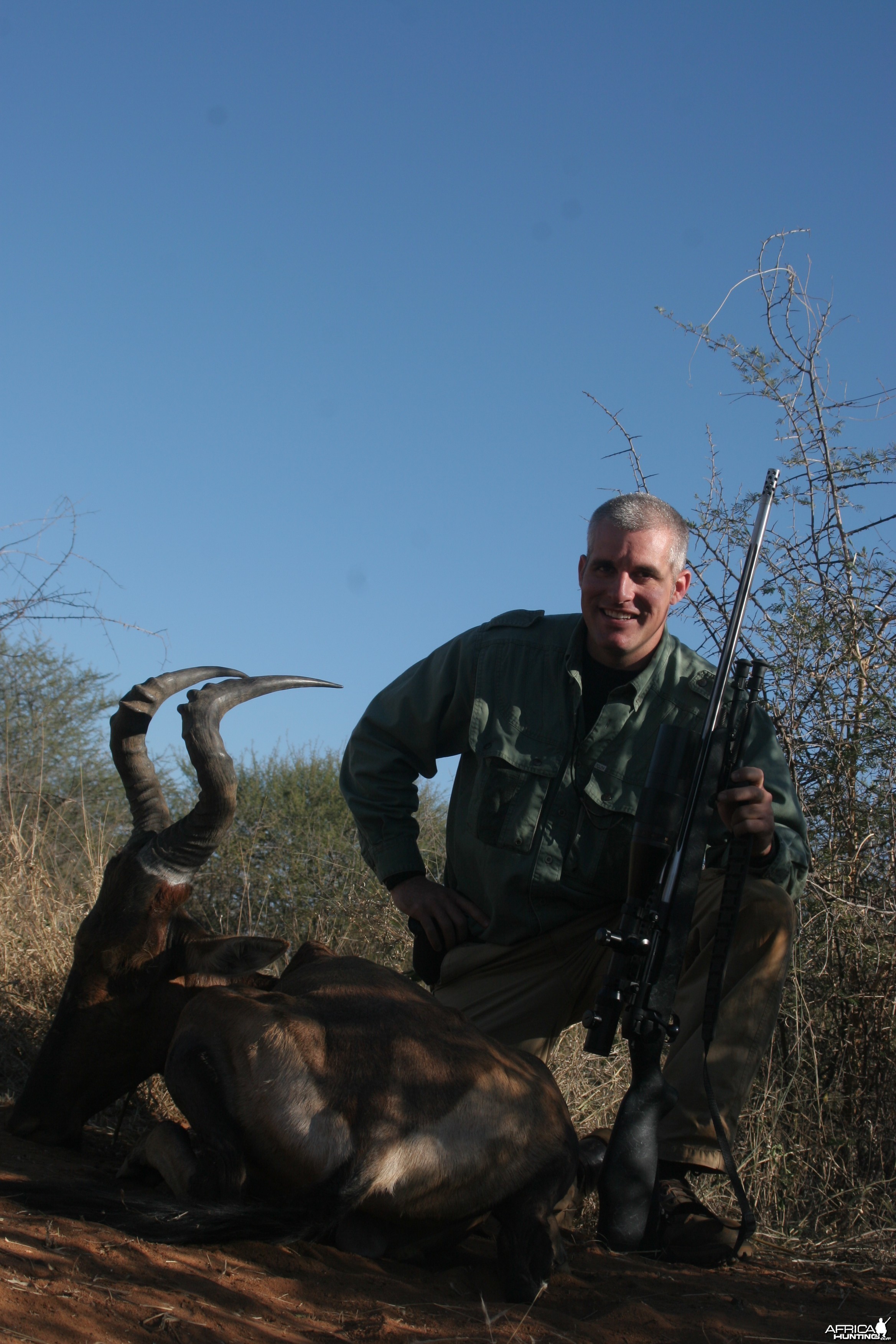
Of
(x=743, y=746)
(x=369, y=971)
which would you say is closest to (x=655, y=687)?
(x=743, y=746)

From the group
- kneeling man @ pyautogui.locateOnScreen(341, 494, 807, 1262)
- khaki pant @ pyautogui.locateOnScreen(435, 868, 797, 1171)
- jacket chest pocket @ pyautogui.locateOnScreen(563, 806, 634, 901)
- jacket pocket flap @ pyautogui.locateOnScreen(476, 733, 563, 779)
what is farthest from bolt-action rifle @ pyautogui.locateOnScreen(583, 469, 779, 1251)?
jacket pocket flap @ pyautogui.locateOnScreen(476, 733, 563, 779)

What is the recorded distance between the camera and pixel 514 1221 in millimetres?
2949

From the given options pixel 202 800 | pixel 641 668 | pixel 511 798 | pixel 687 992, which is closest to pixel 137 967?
pixel 202 800

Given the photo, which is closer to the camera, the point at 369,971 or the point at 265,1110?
the point at 265,1110

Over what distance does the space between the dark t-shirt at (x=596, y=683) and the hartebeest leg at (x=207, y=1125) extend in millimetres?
2095

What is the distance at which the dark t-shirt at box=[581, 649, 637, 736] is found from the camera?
447cm

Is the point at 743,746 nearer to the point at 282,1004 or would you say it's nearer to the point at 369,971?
the point at 369,971

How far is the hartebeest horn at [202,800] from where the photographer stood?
3803mm

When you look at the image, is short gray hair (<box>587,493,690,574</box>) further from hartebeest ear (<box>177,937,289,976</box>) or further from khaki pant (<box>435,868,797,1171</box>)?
hartebeest ear (<box>177,937,289,976</box>)

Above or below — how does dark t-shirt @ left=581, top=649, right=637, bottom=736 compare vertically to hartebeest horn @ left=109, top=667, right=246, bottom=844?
above

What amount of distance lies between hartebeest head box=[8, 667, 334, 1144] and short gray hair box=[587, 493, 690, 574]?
1.73 metres

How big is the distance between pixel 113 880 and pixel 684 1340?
222cm

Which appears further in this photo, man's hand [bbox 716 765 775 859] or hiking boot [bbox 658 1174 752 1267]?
man's hand [bbox 716 765 775 859]

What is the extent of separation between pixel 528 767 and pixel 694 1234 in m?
1.68
